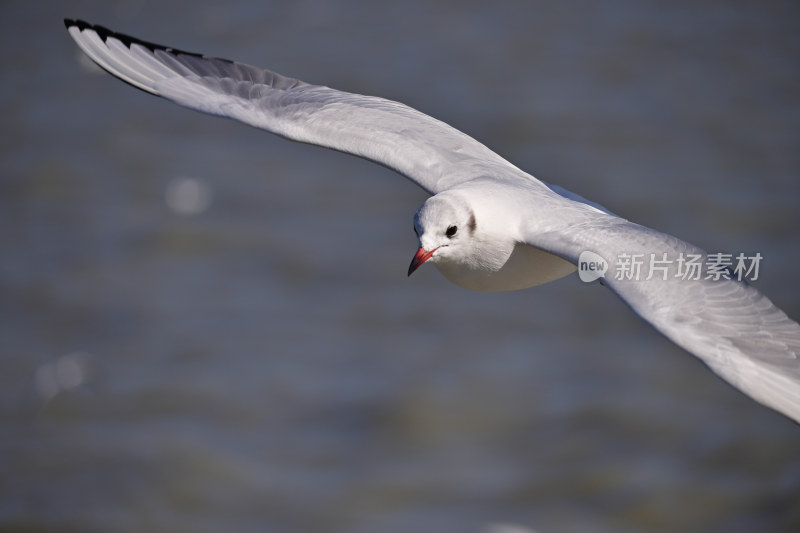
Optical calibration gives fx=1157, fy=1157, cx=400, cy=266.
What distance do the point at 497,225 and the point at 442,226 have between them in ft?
0.80

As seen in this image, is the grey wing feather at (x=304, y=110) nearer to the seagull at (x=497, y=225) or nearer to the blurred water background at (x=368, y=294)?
the seagull at (x=497, y=225)

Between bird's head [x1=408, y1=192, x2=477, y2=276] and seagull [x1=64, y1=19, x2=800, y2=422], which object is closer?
seagull [x1=64, y1=19, x2=800, y2=422]

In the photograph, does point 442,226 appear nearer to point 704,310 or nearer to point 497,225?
point 497,225

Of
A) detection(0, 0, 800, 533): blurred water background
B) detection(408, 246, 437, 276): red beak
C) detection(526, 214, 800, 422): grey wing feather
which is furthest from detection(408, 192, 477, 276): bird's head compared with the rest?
detection(0, 0, 800, 533): blurred water background

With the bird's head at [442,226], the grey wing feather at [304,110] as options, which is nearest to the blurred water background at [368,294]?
the grey wing feather at [304,110]

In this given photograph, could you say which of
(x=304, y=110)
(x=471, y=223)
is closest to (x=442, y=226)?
(x=471, y=223)

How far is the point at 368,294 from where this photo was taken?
63.6ft

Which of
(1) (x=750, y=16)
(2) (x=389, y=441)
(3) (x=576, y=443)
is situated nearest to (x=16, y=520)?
(2) (x=389, y=441)

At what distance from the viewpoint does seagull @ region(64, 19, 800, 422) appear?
159 inches

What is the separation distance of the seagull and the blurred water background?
10.1 m

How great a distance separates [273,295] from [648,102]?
887cm

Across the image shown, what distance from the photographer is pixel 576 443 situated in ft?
55.6

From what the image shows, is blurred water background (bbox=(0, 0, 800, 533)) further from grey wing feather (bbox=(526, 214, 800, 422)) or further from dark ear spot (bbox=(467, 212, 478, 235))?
grey wing feather (bbox=(526, 214, 800, 422))

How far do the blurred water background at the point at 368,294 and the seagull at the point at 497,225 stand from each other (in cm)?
1014
